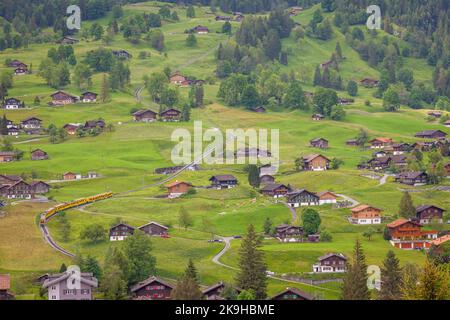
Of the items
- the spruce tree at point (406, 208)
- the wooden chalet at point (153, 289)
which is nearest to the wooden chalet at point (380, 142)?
the spruce tree at point (406, 208)

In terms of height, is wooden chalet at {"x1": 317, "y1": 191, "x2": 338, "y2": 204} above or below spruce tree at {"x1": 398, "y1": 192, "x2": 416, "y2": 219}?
below

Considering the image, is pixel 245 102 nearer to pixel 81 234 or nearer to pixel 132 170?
pixel 132 170

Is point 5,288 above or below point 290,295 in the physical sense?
below

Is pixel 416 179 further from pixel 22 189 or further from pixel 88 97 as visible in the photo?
pixel 88 97

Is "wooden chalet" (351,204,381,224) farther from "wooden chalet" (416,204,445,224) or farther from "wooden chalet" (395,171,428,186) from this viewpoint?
"wooden chalet" (395,171,428,186)

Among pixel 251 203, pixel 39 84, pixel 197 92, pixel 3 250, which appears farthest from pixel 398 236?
pixel 39 84

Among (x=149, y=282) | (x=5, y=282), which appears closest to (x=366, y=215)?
(x=149, y=282)

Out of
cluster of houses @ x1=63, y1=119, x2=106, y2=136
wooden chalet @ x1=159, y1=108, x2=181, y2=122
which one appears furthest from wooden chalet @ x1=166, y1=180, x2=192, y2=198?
wooden chalet @ x1=159, y1=108, x2=181, y2=122

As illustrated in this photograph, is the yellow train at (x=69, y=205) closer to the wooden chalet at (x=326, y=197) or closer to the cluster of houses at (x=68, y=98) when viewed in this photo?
the wooden chalet at (x=326, y=197)
